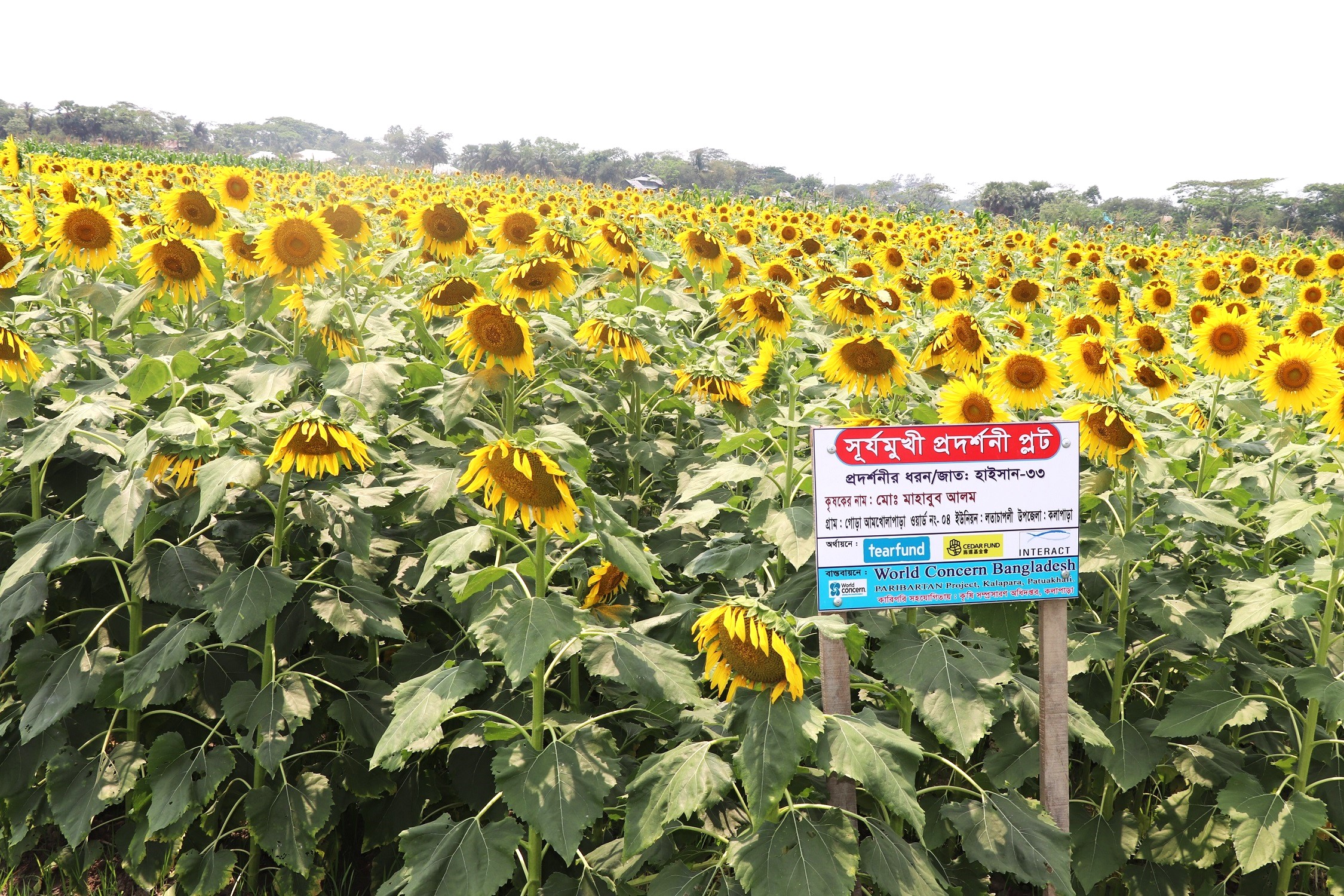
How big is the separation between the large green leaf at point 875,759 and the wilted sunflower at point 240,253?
2.93 meters

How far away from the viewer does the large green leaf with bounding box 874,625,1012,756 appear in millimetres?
2279

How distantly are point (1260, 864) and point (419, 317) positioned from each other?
10.8ft

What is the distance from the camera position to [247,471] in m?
2.54

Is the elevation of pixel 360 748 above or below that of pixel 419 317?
below

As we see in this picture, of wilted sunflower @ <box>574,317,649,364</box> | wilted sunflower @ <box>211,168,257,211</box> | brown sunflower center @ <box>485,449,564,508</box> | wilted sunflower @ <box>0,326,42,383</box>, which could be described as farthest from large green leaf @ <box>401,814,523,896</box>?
wilted sunflower @ <box>211,168,257,211</box>

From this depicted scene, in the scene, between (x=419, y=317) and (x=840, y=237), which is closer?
(x=419, y=317)

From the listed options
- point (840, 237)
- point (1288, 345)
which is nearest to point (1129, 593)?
point (1288, 345)

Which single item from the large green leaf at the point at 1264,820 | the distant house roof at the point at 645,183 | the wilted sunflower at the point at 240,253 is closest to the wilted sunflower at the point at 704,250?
the wilted sunflower at the point at 240,253

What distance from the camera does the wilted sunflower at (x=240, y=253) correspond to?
3.80 meters

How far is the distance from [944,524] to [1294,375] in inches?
91.8

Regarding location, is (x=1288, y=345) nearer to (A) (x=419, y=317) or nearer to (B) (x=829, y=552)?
(B) (x=829, y=552)

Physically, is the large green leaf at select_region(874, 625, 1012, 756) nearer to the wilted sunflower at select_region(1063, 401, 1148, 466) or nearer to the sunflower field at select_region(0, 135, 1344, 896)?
the sunflower field at select_region(0, 135, 1344, 896)

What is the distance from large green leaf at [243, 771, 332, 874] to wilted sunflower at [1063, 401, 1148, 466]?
259 cm

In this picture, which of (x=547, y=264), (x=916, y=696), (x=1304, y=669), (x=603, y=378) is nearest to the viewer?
(x=916, y=696)
